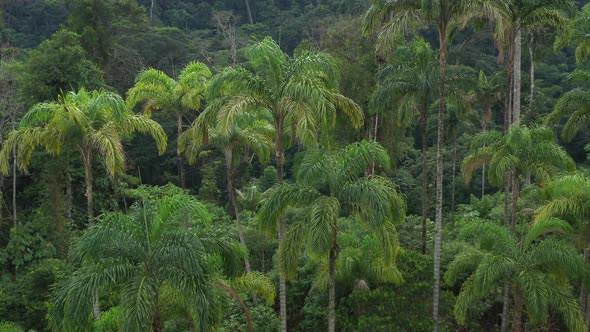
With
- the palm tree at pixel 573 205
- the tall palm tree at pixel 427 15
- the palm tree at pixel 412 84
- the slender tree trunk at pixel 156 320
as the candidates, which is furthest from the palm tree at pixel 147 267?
the palm tree at pixel 412 84

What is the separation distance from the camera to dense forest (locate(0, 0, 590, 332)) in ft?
29.9

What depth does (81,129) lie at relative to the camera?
36.6 feet

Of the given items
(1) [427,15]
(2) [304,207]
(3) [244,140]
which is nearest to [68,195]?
(3) [244,140]

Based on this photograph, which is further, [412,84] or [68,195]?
[68,195]

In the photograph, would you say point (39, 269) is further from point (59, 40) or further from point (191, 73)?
point (59, 40)

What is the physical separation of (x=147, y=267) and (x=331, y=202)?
3017mm

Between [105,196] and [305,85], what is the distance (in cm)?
1024

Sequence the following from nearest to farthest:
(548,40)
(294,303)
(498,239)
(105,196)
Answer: (498,239), (294,303), (105,196), (548,40)

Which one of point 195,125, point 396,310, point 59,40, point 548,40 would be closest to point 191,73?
point 195,125

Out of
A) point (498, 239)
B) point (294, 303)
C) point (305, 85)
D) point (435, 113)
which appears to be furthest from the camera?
point (435, 113)

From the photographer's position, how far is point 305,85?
1042 centimetres

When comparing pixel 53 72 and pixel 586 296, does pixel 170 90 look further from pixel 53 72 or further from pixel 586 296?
pixel 586 296

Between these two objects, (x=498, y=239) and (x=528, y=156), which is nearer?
(x=498, y=239)

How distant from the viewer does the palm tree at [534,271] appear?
10609mm
